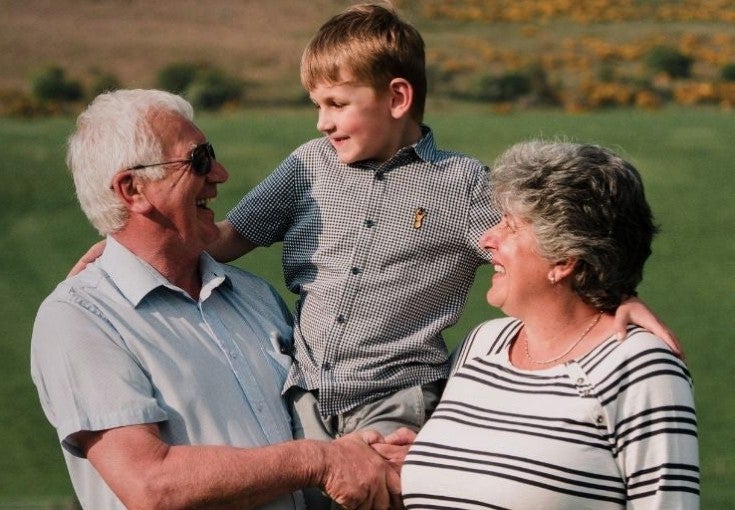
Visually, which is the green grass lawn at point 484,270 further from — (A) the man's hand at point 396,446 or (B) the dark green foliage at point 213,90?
(A) the man's hand at point 396,446

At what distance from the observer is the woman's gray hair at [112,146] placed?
131 inches

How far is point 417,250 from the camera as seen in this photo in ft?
11.1

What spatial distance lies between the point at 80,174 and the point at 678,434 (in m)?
1.55

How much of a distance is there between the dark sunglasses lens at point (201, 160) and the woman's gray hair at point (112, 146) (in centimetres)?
8

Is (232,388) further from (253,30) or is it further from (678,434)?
(253,30)

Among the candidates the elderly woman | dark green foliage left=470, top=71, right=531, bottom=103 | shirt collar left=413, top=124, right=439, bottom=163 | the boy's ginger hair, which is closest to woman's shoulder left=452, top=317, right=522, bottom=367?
the elderly woman

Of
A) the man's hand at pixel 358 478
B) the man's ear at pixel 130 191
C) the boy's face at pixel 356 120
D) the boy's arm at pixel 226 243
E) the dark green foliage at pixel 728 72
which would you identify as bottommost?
the dark green foliage at pixel 728 72

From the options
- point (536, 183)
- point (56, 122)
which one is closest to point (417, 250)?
point (536, 183)

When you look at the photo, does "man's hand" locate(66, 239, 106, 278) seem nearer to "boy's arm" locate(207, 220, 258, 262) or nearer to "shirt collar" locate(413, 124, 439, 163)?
"boy's arm" locate(207, 220, 258, 262)

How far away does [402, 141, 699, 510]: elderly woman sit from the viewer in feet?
9.50

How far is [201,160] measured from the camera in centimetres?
337

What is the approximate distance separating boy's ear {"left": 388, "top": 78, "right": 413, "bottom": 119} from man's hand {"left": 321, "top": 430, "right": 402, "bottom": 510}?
84 cm

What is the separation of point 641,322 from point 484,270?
6.61m

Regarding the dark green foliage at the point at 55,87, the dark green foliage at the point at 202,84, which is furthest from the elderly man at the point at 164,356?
the dark green foliage at the point at 55,87
